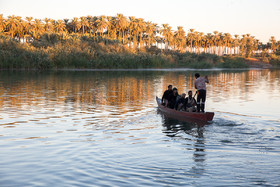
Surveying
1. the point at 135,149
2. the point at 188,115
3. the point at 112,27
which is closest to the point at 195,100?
the point at 188,115

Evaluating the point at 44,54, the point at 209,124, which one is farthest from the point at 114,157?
the point at 44,54

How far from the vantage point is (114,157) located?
33.2ft

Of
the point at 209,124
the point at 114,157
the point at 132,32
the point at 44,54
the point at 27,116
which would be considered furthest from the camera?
the point at 132,32

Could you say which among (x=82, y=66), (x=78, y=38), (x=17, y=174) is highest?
(x=78, y=38)

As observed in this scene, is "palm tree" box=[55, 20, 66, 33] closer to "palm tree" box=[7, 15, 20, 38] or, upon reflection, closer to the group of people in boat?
"palm tree" box=[7, 15, 20, 38]

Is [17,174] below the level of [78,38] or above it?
below

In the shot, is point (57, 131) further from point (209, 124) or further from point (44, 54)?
point (44, 54)

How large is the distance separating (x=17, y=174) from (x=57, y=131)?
5613mm

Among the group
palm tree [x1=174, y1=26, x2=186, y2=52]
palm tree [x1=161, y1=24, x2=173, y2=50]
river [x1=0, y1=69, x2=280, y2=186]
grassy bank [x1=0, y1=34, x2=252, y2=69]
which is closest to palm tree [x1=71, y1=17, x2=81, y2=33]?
grassy bank [x1=0, y1=34, x2=252, y2=69]

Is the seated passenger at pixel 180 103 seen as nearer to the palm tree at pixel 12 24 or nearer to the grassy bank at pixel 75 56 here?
the grassy bank at pixel 75 56

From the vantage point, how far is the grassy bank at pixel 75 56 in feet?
248

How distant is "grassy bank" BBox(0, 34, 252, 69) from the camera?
75519 millimetres

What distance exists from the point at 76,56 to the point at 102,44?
18.2m

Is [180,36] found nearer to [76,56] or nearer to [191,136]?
[76,56]
